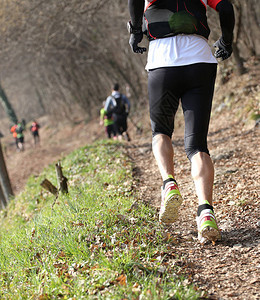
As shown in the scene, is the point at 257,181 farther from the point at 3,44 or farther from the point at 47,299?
the point at 3,44

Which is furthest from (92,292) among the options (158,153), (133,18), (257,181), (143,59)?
(143,59)

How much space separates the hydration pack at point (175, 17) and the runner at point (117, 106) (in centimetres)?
875

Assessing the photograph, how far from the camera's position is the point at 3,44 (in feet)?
56.4

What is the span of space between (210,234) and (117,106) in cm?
935

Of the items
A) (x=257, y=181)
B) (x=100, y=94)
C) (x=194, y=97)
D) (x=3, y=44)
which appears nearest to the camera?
(x=194, y=97)

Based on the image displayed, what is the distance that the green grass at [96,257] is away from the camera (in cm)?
233

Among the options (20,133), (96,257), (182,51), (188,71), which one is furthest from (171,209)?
(20,133)

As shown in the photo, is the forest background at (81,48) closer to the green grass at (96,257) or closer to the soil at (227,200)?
the soil at (227,200)

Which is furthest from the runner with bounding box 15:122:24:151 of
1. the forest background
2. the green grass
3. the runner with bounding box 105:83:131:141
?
the green grass

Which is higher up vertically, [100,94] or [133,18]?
[133,18]

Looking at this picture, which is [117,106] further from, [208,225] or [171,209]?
[208,225]

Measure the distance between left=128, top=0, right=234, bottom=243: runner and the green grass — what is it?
0.42 meters

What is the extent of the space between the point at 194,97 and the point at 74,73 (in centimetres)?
2508

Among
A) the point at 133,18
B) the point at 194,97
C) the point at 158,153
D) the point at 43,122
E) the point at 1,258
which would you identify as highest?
the point at 133,18
